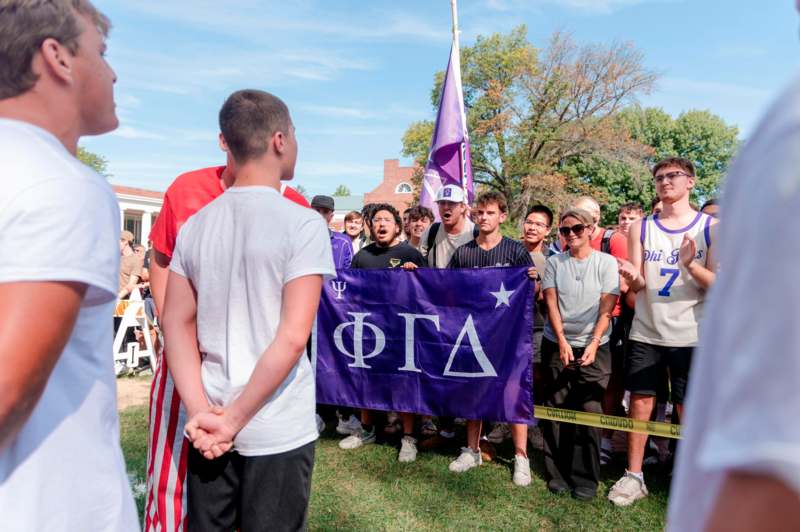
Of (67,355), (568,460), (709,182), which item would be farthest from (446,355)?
(709,182)

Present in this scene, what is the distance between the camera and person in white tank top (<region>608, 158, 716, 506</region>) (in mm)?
4234

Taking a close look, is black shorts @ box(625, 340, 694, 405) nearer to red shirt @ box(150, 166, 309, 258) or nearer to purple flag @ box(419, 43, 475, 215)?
red shirt @ box(150, 166, 309, 258)

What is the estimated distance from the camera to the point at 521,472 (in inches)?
185

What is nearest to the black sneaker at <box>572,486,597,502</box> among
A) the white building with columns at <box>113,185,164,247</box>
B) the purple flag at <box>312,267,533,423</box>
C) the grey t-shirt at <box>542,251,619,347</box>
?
the purple flag at <box>312,267,533,423</box>

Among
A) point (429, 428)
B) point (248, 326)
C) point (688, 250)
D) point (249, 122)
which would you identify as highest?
point (249, 122)

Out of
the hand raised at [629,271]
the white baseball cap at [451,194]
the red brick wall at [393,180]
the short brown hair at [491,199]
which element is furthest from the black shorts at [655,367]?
the red brick wall at [393,180]

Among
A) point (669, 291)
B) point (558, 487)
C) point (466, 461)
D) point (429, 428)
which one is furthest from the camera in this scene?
point (429, 428)

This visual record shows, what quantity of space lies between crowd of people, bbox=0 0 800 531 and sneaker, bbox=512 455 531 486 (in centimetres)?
3

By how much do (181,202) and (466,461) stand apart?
11.6 feet

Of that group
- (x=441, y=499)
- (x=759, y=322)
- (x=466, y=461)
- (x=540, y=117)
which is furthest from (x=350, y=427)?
(x=540, y=117)

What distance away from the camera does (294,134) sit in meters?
2.20

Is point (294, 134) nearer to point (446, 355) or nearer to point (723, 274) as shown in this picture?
point (723, 274)

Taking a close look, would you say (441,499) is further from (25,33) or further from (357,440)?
(25,33)

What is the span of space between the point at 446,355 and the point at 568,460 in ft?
4.32
